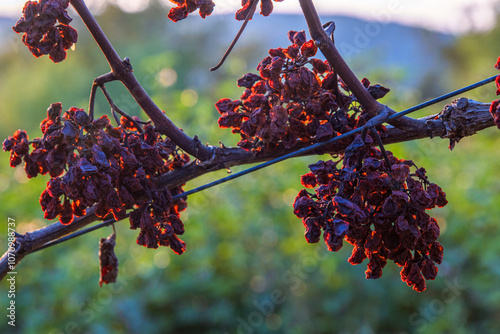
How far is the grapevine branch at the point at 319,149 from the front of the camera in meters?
0.61

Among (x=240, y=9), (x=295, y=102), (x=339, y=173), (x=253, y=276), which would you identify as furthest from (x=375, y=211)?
(x=253, y=276)

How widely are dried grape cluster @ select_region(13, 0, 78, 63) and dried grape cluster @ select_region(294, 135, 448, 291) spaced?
39 cm

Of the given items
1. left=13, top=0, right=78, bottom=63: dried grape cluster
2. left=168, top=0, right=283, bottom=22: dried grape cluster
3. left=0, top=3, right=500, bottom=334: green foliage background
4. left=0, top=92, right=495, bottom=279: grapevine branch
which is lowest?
left=0, top=92, right=495, bottom=279: grapevine branch

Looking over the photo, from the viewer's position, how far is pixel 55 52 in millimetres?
635

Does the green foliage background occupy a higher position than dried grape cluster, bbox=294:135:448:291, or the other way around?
the green foliage background

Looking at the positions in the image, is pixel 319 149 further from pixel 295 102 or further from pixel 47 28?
pixel 47 28

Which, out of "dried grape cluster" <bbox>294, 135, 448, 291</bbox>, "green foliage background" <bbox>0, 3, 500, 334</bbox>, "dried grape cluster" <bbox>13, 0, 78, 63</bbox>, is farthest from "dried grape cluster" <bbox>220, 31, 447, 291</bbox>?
"green foliage background" <bbox>0, 3, 500, 334</bbox>

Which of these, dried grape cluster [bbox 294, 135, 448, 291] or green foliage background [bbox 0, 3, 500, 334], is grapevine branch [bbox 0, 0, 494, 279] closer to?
dried grape cluster [bbox 294, 135, 448, 291]

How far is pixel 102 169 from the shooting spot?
0.60 metres

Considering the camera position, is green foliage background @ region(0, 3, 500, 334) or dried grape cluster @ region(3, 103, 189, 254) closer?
dried grape cluster @ region(3, 103, 189, 254)

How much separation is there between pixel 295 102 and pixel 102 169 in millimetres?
280

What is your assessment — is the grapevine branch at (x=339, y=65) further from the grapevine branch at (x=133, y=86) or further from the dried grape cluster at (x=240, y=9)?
the grapevine branch at (x=133, y=86)

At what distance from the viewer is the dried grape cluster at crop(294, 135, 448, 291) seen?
55 centimetres

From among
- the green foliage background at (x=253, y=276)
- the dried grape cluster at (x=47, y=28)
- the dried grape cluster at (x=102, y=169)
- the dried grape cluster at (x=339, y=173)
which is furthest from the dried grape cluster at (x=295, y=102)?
the green foliage background at (x=253, y=276)
